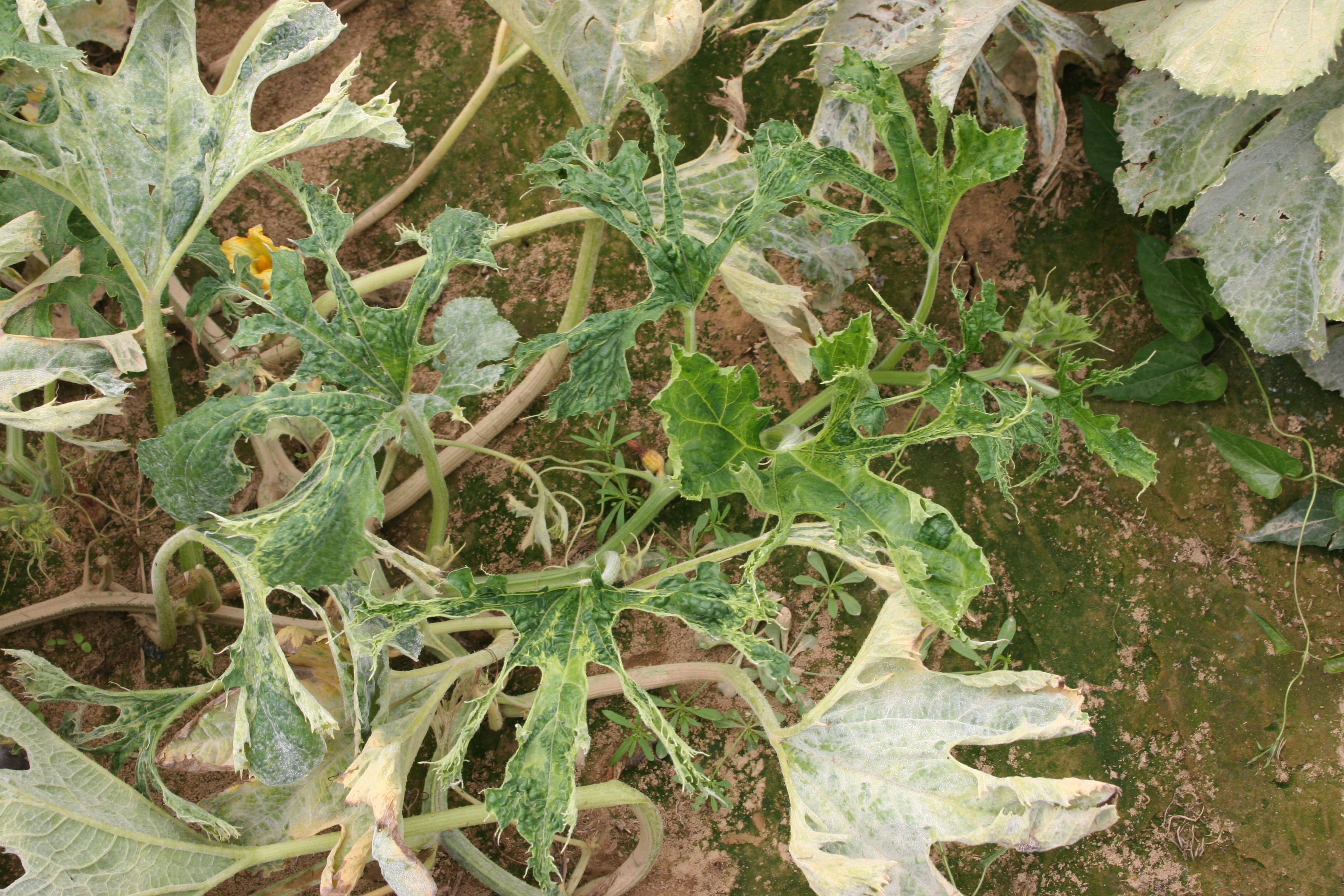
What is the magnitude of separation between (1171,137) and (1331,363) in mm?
560

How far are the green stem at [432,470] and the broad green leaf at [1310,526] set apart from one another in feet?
5.11

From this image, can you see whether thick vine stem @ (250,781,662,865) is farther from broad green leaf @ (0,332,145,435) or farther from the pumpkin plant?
broad green leaf @ (0,332,145,435)

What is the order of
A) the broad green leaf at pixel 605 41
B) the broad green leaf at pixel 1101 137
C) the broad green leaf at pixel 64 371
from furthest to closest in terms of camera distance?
the broad green leaf at pixel 1101 137 < the broad green leaf at pixel 605 41 < the broad green leaf at pixel 64 371

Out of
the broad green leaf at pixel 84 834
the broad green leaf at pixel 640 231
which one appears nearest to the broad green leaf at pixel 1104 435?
the broad green leaf at pixel 640 231

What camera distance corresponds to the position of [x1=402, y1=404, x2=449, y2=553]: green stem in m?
1.41

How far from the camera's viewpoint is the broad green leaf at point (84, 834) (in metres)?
1.33

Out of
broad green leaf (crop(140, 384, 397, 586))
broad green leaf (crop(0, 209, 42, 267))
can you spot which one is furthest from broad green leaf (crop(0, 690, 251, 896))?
broad green leaf (crop(0, 209, 42, 267))

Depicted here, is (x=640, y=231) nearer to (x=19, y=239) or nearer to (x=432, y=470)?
(x=432, y=470)

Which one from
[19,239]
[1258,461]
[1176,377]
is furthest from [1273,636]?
[19,239]

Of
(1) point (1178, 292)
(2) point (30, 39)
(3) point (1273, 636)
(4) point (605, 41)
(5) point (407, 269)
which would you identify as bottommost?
(3) point (1273, 636)

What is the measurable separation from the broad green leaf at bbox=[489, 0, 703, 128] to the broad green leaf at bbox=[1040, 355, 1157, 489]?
0.75m

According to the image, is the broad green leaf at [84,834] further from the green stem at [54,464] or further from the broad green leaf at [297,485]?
the green stem at [54,464]

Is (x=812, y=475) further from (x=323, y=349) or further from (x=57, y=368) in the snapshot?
(x=57, y=368)

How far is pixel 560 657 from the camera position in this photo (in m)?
1.27
